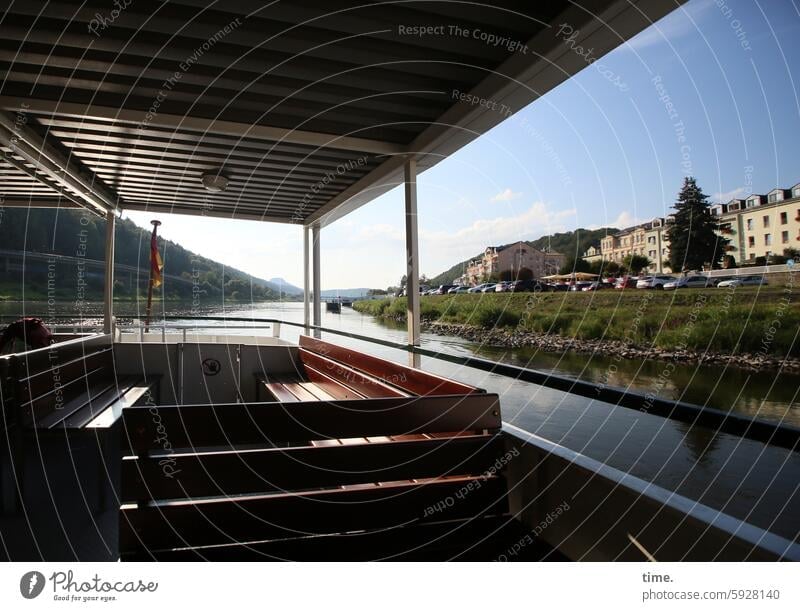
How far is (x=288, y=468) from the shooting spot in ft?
4.26

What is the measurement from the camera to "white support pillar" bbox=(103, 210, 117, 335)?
17.8ft

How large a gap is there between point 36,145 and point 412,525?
361 cm

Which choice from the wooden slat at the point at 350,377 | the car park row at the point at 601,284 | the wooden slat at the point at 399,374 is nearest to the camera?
the wooden slat at the point at 399,374

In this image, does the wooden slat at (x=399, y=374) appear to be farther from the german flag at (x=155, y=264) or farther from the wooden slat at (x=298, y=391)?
the german flag at (x=155, y=264)

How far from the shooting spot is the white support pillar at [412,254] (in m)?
3.51

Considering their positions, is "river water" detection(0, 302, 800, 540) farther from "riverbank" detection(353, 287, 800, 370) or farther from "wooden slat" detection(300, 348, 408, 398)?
"wooden slat" detection(300, 348, 408, 398)

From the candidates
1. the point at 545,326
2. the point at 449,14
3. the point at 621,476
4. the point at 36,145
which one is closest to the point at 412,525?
the point at 621,476

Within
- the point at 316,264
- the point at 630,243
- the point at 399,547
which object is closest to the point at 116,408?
the point at 399,547

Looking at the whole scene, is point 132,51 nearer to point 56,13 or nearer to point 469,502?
point 56,13

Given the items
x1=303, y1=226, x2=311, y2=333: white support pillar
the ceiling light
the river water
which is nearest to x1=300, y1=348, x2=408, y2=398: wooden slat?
the river water

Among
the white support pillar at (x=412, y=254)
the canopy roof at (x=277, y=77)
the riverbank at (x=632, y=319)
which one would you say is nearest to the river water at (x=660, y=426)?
the riverbank at (x=632, y=319)

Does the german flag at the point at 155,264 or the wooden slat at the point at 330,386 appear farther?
the german flag at the point at 155,264

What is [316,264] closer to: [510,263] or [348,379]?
[510,263]

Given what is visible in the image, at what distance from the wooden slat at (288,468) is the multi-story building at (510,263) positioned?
2.74 metres
